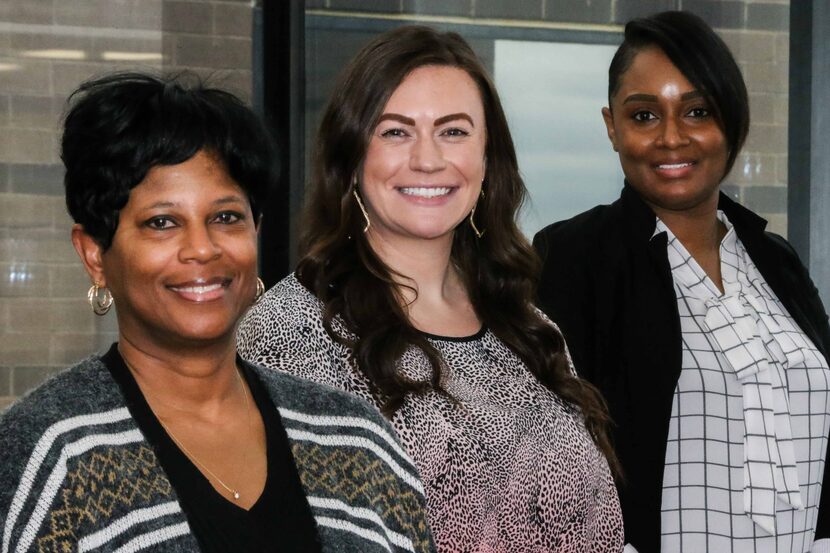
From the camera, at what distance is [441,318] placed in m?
2.47

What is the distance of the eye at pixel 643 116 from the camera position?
2.92 metres

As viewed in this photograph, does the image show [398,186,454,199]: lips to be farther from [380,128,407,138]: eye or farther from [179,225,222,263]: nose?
[179,225,222,263]: nose

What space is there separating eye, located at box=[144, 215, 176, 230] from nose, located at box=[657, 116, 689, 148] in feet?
4.55

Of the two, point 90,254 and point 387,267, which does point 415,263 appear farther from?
point 90,254

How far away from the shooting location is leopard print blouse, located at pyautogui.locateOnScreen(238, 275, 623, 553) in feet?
7.21

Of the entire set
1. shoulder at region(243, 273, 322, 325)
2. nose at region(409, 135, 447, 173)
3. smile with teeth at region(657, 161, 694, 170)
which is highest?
nose at region(409, 135, 447, 173)

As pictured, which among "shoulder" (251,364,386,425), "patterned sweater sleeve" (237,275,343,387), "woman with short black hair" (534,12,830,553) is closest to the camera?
"shoulder" (251,364,386,425)

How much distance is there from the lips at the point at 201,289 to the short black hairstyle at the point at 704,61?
1419 mm

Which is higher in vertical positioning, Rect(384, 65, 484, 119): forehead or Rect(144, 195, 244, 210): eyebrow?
Rect(384, 65, 484, 119): forehead

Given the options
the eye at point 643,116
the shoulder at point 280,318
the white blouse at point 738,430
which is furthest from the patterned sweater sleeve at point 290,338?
the eye at point 643,116

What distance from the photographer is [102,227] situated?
1.76 meters

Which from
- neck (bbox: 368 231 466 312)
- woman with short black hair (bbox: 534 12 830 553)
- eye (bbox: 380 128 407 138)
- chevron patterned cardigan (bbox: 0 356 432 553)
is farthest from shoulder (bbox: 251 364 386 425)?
woman with short black hair (bbox: 534 12 830 553)

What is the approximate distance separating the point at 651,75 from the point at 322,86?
1469mm

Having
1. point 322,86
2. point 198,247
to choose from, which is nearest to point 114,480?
point 198,247
